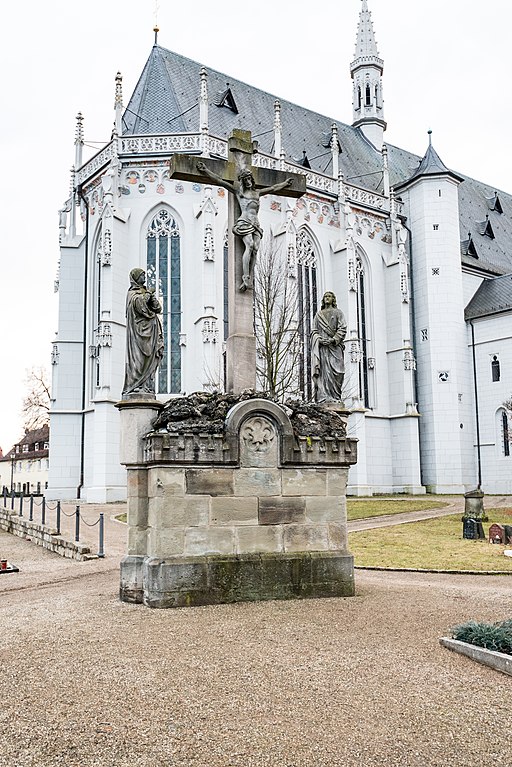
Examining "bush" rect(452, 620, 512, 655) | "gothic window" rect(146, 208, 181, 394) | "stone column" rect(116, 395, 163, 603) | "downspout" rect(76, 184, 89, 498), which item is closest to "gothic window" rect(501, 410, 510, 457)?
"gothic window" rect(146, 208, 181, 394)

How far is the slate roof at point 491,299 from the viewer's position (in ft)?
130

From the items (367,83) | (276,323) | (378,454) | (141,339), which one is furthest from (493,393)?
(141,339)

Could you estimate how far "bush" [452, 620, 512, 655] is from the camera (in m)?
5.64

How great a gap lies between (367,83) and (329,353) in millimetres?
45400

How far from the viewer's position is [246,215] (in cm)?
962

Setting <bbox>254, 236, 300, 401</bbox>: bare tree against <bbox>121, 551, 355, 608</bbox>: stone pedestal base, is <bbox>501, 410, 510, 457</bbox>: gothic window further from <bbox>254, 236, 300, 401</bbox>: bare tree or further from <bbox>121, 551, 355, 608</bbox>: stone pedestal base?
<bbox>121, 551, 355, 608</bbox>: stone pedestal base

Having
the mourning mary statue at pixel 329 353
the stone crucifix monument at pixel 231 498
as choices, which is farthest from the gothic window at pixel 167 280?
the stone crucifix monument at pixel 231 498

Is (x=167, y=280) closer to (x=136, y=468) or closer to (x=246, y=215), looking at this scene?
(x=246, y=215)

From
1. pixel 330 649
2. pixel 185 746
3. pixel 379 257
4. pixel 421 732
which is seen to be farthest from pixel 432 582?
pixel 379 257

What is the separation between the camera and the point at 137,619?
7.20 meters

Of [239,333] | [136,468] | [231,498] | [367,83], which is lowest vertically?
[231,498]

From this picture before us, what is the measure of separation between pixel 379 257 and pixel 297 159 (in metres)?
7.28

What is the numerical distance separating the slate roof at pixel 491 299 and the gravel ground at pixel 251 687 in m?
33.9

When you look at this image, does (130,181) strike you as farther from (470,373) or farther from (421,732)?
(421,732)
